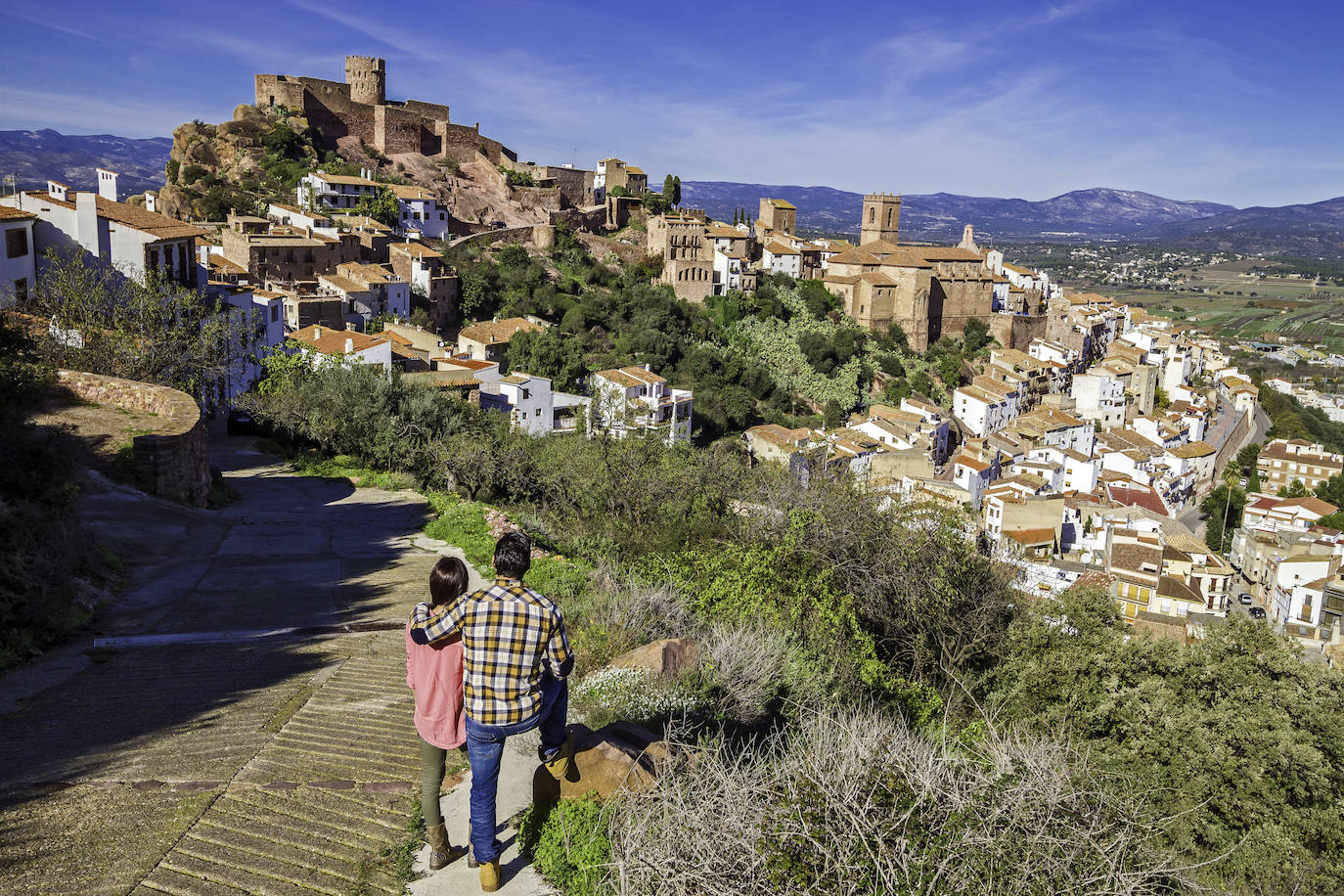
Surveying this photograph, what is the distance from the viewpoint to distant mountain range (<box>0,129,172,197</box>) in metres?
65.5

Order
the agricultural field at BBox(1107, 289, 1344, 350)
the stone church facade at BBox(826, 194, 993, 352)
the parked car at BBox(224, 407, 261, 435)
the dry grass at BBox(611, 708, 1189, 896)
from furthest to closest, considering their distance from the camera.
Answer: the agricultural field at BBox(1107, 289, 1344, 350) → the stone church facade at BBox(826, 194, 993, 352) → the parked car at BBox(224, 407, 261, 435) → the dry grass at BBox(611, 708, 1189, 896)

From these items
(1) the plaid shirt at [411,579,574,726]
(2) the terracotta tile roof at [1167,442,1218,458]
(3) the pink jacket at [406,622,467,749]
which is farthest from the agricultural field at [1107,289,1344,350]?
(3) the pink jacket at [406,622,467,749]

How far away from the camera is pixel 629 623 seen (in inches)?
259

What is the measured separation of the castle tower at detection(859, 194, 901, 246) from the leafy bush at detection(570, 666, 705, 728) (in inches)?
2745

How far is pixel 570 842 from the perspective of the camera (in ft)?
12.3

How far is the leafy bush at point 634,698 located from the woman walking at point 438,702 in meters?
1.25

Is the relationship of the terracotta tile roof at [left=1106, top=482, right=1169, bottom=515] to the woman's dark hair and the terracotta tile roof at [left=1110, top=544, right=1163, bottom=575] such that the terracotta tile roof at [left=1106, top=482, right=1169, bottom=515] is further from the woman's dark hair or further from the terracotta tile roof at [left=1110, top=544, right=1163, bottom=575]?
the woman's dark hair

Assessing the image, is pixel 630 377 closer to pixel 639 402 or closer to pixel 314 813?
pixel 639 402

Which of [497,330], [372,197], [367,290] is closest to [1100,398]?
[497,330]

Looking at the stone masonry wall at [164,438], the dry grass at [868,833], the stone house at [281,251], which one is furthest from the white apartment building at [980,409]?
the dry grass at [868,833]

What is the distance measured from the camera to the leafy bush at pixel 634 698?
4906 millimetres

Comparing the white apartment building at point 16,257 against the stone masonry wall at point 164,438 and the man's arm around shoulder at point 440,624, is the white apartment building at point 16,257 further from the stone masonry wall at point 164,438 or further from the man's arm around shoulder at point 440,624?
the man's arm around shoulder at point 440,624

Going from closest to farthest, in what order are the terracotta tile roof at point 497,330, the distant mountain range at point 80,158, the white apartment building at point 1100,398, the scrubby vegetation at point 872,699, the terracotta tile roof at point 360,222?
the scrubby vegetation at point 872,699, the terracotta tile roof at point 497,330, the terracotta tile roof at point 360,222, the white apartment building at point 1100,398, the distant mountain range at point 80,158

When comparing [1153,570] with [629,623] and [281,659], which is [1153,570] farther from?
[281,659]
